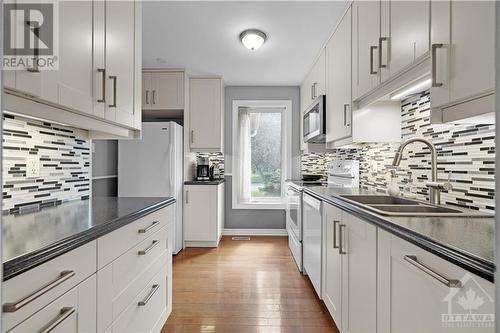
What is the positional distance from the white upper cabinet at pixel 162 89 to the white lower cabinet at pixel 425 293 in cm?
323

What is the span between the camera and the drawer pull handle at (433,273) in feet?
2.53

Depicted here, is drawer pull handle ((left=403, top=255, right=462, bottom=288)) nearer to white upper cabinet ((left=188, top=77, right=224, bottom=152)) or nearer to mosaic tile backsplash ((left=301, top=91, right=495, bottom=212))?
mosaic tile backsplash ((left=301, top=91, right=495, bottom=212))

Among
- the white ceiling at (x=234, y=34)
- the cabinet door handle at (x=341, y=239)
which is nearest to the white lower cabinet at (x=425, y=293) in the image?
the cabinet door handle at (x=341, y=239)

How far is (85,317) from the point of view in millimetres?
981

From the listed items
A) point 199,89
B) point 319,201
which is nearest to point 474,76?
point 319,201

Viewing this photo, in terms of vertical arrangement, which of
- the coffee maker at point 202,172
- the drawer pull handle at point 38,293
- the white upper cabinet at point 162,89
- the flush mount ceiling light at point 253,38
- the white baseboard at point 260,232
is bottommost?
the white baseboard at point 260,232

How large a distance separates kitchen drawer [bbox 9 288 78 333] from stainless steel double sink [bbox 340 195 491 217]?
124 cm

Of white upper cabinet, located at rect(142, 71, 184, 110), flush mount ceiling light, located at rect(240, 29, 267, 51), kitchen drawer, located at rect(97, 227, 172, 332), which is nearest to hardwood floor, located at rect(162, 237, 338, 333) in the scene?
kitchen drawer, located at rect(97, 227, 172, 332)

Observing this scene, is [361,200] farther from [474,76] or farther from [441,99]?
[474,76]

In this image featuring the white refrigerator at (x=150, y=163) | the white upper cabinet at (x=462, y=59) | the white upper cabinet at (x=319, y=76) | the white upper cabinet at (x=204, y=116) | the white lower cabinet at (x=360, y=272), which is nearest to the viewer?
the white upper cabinet at (x=462, y=59)

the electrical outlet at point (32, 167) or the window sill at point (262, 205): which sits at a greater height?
the electrical outlet at point (32, 167)

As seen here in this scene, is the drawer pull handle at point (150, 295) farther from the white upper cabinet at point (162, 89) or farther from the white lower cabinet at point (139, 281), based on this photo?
the white upper cabinet at point (162, 89)

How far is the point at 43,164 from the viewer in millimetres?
1556

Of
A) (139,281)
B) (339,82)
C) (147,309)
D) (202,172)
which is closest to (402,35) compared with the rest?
(339,82)
